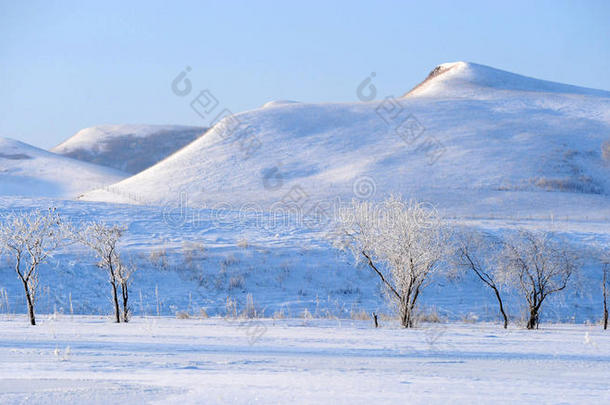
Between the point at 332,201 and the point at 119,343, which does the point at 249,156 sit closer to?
the point at 332,201

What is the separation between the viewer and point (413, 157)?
5769 centimetres

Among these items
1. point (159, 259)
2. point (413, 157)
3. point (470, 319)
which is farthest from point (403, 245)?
point (413, 157)

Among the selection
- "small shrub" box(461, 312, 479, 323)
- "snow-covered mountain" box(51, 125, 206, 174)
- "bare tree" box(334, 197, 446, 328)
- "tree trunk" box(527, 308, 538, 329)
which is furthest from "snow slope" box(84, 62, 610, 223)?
"snow-covered mountain" box(51, 125, 206, 174)

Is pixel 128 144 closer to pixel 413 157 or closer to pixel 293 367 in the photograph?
pixel 413 157

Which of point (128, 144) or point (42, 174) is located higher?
point (128, 144)

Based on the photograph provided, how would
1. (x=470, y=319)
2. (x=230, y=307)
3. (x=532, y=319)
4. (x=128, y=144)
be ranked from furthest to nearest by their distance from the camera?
1. (x=128, y=144)
2. (x=230, y=307)
3. (x=470, y=319)
4. (x=532, y=319)

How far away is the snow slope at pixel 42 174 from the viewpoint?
3858 inches

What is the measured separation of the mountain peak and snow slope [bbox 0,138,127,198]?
5094 centimetres

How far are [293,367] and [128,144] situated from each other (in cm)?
18146

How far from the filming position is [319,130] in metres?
68.1

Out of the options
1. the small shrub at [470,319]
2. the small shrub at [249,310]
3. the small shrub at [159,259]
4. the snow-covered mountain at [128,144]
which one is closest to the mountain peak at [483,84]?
the small shrub at [159,259]

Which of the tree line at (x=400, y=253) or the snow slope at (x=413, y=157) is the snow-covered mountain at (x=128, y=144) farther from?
the tree line at (x=400, y=253)

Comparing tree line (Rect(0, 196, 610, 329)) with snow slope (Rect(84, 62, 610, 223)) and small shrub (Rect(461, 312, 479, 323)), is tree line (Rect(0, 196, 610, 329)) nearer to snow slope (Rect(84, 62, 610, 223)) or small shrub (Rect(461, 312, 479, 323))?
small shrub (Rect(461, 312, 479, 323))

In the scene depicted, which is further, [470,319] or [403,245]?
[470,319]
